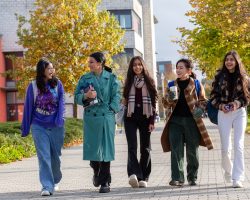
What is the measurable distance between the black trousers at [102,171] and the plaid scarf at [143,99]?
90 cm

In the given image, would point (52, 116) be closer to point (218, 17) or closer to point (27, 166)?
point (27, 166)

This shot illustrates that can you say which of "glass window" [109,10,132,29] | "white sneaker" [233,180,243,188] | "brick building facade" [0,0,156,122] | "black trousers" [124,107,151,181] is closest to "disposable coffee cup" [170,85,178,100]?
"black trousers" [124,107,151,181]

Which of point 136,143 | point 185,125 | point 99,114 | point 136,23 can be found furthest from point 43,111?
point 136,23

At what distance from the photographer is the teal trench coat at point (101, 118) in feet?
34.2

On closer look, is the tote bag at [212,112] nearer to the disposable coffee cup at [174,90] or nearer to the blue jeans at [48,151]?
the disposable coffee cup at [174,90]

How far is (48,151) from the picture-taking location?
10469mm

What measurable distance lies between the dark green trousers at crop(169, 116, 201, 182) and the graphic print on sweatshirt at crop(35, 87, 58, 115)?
1742 millimetres

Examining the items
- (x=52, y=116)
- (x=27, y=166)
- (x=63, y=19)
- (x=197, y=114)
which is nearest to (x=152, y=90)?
(x=197, y=114)

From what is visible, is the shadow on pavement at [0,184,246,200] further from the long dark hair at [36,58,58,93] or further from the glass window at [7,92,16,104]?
the glass window at [7,92,16,104]

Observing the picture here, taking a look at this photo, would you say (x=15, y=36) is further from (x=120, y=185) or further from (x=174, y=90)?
(x=174, y=90)

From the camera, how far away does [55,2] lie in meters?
35.4

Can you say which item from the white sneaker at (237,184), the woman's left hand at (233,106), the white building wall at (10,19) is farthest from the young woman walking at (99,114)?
the white building wall at (10,19)

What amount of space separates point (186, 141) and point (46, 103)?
213 cm

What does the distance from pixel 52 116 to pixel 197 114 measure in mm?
2064
